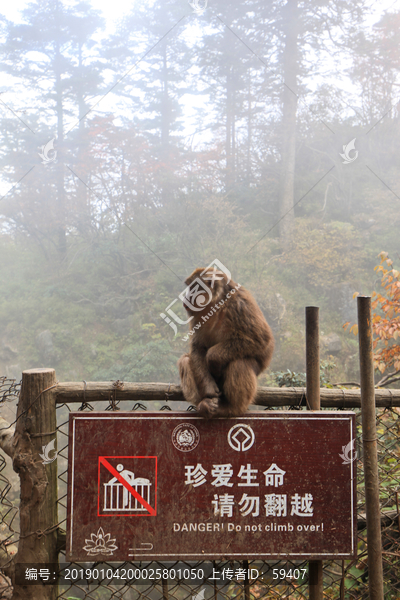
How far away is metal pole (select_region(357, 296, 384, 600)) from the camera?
1.70 meters

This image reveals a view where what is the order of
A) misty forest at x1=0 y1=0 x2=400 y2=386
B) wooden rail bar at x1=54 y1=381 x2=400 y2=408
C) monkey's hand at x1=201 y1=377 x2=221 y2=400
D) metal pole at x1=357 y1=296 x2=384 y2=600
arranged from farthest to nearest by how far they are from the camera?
misty forest at x1=0 y1=0 x2=400 y2=386
monkey's hand at x1=201 y1=377 x2=221 y2=400
wooden rail bar at x1=54 y1=381 x2=400 y2=408
metal pole at x1=357 y1=296 x2=384 y2=600

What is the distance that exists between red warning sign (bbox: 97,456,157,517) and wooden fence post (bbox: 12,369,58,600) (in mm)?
254

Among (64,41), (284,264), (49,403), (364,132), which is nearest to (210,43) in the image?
(64,41)

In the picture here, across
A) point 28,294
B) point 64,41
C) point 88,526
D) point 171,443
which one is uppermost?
point 64,41

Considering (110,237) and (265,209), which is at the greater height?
(265,209)

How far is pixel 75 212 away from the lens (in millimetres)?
12656

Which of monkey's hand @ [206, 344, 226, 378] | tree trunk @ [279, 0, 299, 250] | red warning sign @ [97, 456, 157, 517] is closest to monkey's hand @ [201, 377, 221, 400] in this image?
monkey's hand @ [206, 344, 226, 378]

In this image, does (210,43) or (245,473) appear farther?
(210,43)

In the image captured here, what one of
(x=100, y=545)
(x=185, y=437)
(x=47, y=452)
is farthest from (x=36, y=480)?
(x=185, y=437)

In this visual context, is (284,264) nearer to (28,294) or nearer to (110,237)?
(110,237)

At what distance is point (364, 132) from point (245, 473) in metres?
14.2

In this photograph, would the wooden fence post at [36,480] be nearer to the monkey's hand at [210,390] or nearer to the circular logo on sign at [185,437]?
the circular logo on sign at [185,437]

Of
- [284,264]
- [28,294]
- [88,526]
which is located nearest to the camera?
[88,526]

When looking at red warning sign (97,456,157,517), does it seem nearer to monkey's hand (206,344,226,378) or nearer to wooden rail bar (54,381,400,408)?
wooden rail bar (54,381,400,408)
